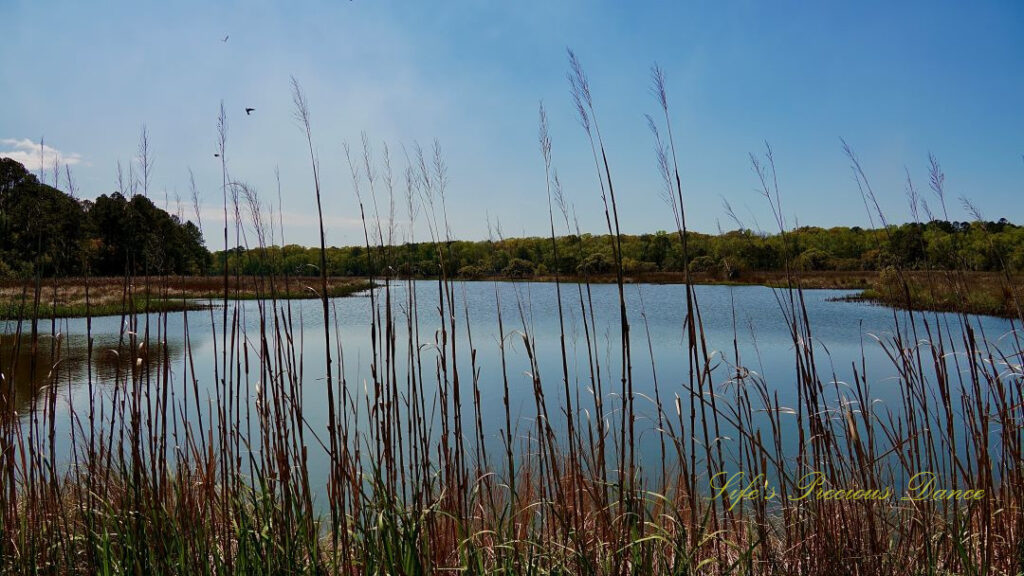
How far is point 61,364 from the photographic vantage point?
5672 millimetres

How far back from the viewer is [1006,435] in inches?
72.9

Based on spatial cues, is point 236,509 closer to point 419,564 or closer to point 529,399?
point 419,564

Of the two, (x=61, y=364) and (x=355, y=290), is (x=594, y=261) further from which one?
(x=355, y=290)

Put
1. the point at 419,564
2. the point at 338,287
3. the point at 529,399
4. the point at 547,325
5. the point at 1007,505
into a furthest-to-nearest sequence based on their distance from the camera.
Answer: the point at 338,287 < the point at 547,325 < the point at 529,399 < the point at 1007,505 < the point at 419,564

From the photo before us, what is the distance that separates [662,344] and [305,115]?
9475 mm

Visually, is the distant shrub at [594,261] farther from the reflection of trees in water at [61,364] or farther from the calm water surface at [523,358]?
the reflection of trees in water at [61,364]

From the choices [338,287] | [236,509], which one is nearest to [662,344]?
[236,509]

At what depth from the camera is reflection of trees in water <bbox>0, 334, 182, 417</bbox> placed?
1.83 meters

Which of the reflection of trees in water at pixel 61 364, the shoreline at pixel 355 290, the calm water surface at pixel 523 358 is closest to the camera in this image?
the reflection of trees in water at pixel 61 364

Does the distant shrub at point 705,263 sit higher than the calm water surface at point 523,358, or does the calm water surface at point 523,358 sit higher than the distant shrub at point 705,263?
the distant shrub at point 705,263

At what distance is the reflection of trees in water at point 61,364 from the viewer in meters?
1.83

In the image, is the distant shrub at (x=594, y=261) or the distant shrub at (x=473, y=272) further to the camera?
the distant shrub at (x=473, y=272)

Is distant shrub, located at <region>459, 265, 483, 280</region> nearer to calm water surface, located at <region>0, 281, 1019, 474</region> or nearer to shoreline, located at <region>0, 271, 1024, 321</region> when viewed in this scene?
shoreline, located at <region>0, 271, 1024, 321</region>

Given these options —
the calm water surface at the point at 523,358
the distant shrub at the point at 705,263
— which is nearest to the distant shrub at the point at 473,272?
the calm water surface at the point at 523,358
